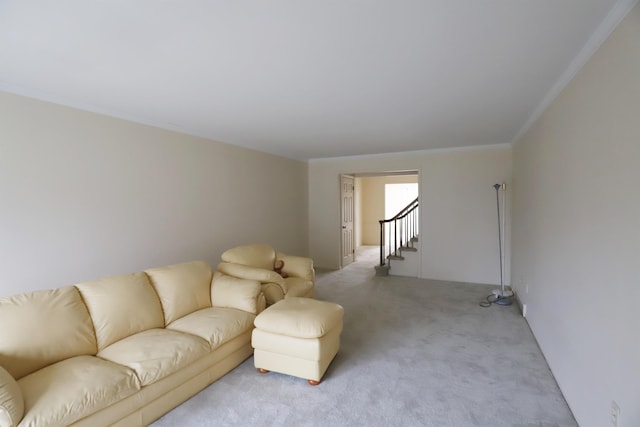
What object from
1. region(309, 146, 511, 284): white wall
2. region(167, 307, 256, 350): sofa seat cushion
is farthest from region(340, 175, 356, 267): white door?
region(167, 307, 256, 350): sofa seat cushion

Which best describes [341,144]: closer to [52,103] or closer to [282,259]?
[282,259]

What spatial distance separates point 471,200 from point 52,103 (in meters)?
5.73

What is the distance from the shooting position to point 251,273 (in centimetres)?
349

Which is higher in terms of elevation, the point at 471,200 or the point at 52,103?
the point at 52,103

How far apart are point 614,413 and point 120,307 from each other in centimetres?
321

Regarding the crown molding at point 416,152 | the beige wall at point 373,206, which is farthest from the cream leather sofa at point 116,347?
the beige wall at point 373,206

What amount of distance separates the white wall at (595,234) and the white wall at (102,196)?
3888 mm

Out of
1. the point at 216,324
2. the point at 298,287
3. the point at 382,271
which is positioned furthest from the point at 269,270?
the point at 382,271

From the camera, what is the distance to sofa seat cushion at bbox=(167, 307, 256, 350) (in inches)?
99.3

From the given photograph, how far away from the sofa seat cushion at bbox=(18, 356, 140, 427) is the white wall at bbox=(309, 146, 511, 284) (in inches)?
199

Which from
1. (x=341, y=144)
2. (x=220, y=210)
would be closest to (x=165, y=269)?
(x=220, y=210)

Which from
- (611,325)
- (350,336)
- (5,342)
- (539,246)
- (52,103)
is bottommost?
(350,336)

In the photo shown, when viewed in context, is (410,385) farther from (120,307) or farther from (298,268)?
(120,307)

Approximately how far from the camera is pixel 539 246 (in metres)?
3.09
